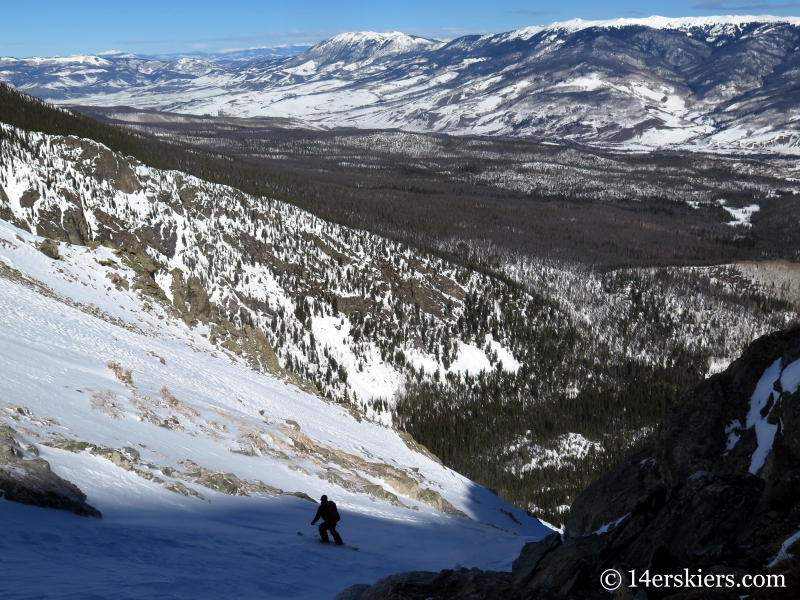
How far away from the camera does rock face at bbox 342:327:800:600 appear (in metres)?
9.55

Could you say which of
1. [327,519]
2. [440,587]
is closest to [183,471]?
[327,519]

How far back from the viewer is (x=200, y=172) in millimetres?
119750

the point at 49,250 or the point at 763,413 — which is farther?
the point at 49,250

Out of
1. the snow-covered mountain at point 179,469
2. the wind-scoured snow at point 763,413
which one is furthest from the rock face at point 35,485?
the wind-scoured snow at point 763,413

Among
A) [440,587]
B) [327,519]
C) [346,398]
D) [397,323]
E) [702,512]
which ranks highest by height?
[397,323]

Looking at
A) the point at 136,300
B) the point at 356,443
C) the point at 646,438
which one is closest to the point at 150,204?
the point at 136,300

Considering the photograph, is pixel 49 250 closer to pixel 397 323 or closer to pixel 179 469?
pixel 179 469

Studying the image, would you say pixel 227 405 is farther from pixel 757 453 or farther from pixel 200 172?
pixel 200 172

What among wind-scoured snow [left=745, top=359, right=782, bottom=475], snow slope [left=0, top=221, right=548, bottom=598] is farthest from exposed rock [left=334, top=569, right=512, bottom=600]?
wind-scoured snow [left=745, top=359, right=782, bottom=475]

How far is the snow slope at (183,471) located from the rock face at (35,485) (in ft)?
1.34

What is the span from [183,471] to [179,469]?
19 cm

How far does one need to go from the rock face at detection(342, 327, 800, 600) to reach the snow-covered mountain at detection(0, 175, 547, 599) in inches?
169

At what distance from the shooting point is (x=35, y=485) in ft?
48.5

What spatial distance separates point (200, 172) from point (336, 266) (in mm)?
34916
